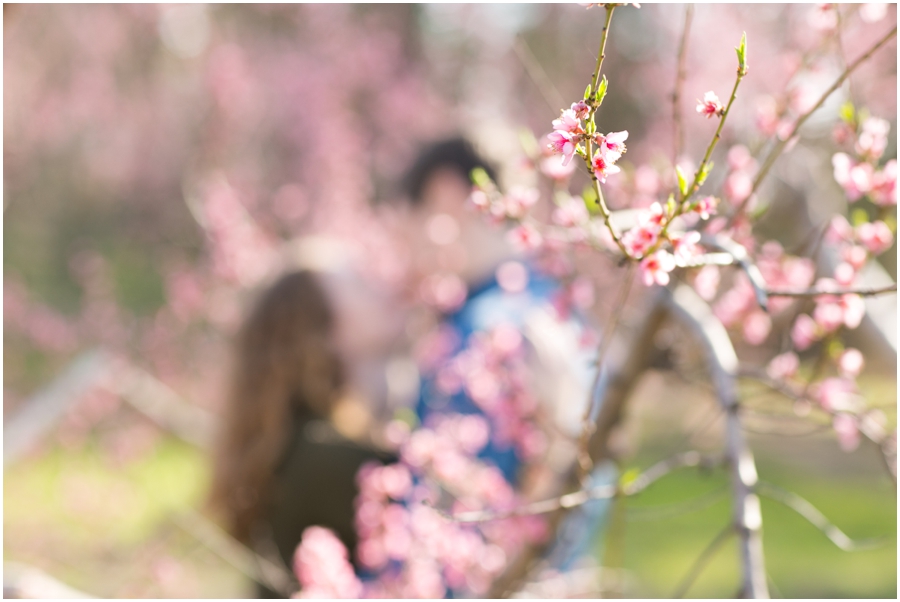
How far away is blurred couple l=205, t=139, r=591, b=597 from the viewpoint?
2320 millimetres

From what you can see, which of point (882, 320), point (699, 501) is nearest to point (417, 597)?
point (699, 501)

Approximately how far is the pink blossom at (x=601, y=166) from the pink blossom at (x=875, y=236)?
0.78m

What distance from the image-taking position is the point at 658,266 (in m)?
0.90

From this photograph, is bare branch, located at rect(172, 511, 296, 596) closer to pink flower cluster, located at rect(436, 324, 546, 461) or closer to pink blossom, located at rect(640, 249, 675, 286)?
pink flower cluster, located at rect(436, 324, 546, 461)

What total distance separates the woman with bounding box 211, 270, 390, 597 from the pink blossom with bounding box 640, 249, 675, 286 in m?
1.77

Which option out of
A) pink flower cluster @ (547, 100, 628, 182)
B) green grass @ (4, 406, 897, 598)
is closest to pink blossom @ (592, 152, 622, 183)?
pink flower cluster @ (547, 100, 628, 182)

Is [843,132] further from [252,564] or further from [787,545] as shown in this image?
[787,545]

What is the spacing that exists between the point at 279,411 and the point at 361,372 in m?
0.35

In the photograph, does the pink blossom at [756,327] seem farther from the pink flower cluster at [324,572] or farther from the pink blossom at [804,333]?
the pink flower cluster at [324,572]

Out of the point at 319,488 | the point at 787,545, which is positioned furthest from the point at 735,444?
the point at 787,545

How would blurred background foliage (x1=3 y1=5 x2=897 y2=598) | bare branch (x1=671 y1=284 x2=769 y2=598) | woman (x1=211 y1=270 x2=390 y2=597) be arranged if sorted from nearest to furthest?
1. bare branch (x1=671 y1=284 x2=769 y2=598)
2. woman (x1=211 y1=270 x2=390 y2=597)
3. blurred background foliage (x1=3 y1=5 x2=897 y2=598)

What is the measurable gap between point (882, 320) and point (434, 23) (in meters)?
7.67

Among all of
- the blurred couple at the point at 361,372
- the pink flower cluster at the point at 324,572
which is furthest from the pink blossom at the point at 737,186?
the pink flower cluster at the point at 324,572

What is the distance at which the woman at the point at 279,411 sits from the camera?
8.36ft
